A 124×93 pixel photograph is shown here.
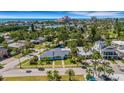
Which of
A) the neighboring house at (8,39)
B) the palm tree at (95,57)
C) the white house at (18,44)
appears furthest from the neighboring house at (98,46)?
the neighboring house at (8,39)

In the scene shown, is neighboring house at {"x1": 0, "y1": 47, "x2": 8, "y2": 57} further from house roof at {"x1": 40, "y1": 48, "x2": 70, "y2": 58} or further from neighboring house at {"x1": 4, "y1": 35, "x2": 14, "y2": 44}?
house roof at {"x1": 40, "y1": 48, "x2": 70, "y2": 58}

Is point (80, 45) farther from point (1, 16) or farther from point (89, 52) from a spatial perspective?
point (1, 16)

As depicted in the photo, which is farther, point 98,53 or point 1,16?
point 98,53

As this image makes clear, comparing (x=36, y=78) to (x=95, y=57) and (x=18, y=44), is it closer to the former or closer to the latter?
(x=18, y=44)

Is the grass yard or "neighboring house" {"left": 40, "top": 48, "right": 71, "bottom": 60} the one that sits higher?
"neighboring house" {"left": 40, "top": 48, "right": 71, "bottom": 60}

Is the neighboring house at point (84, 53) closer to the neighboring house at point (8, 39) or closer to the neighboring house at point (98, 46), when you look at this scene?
the neighboring house at point (98, 46)

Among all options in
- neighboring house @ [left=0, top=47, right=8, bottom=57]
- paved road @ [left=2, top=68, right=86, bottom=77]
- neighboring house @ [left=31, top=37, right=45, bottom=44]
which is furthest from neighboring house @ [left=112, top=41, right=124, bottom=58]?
neighboring house @ [left=0, top=47, right=8, bottom=57]

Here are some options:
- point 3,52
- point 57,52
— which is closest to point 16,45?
point 3,52

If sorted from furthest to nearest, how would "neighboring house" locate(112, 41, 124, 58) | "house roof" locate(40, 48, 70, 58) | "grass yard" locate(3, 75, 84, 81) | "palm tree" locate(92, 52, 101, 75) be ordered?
"neighboring house" locate(112, 41, 124, 58)
"house roof" locate(40, 48, 70, 58)
"palm tree" locate(92, 52, 101, 75)
"grass yard" locate(3, 75, 84, 81)
